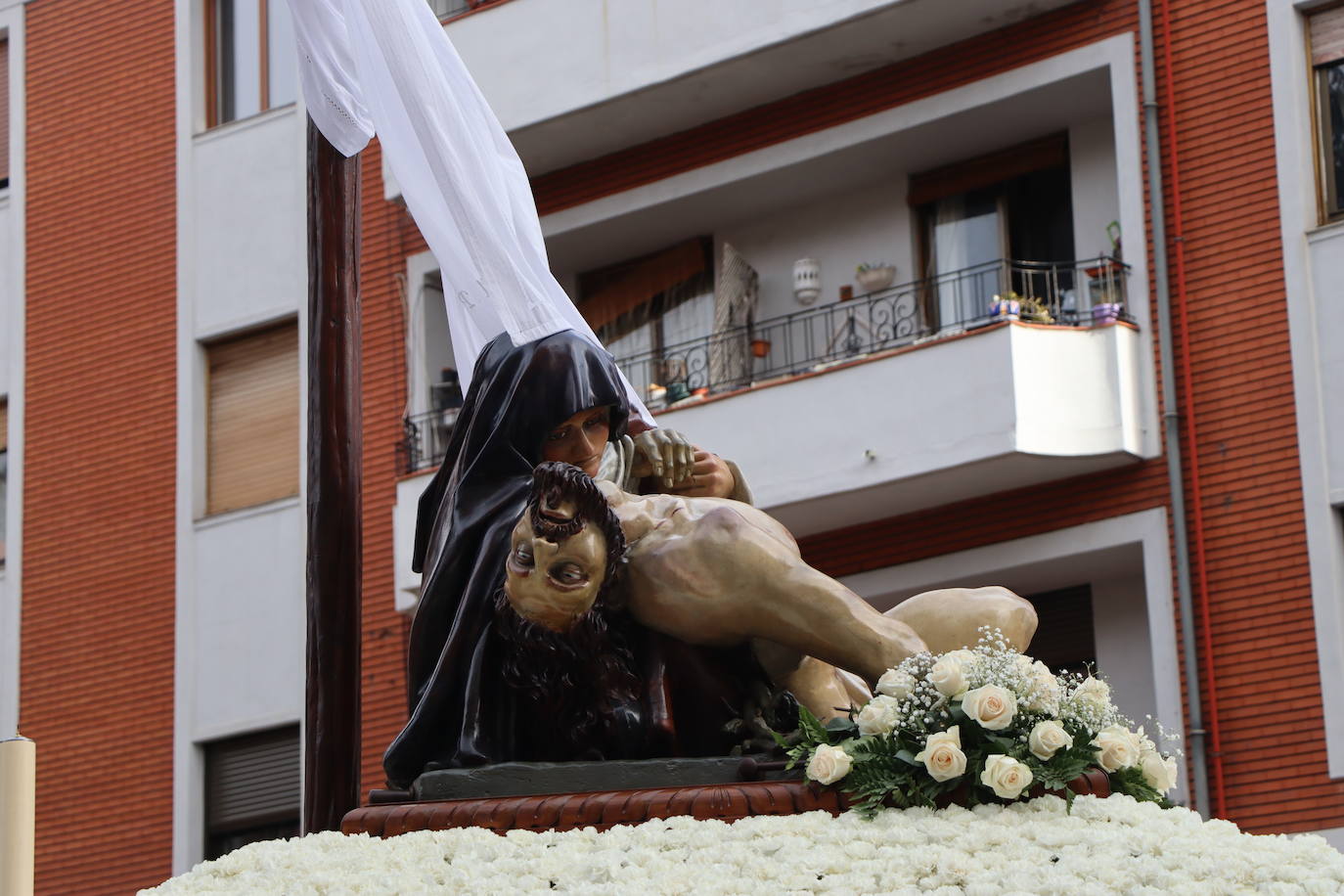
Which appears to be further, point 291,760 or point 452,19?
point 291,760

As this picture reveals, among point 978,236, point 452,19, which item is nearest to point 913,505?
point 978,236

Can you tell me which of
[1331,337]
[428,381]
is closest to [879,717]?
[1331,337]

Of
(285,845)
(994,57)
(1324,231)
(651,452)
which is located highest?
(994,57)

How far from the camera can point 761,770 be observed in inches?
249

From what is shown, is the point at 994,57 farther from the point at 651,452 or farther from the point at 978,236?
the point at 651,452

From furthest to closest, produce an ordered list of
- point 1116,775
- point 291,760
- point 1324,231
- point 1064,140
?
point 291,760, point 1064,140, point 1324,231, point 1116,775

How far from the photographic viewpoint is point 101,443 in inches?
904

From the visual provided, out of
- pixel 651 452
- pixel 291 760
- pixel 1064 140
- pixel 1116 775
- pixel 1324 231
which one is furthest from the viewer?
pixel 291 760

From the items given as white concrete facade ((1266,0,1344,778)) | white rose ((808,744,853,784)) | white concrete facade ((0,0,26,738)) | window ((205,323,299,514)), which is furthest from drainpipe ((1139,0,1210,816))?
white concrete facade ((0,0,26,738))

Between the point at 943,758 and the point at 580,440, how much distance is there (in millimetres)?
1679

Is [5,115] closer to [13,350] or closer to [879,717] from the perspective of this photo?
[13,350]

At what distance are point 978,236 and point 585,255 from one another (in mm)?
3663

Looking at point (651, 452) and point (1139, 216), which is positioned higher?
point (1139, 216)

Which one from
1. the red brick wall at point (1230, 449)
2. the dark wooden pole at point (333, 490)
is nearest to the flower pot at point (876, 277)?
the red brick wall at point (1230, 449)
